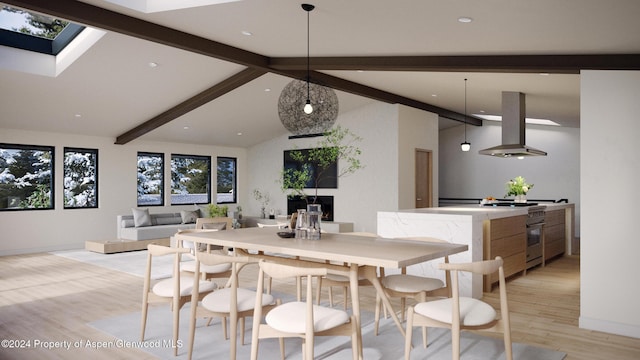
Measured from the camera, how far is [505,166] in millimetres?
10719

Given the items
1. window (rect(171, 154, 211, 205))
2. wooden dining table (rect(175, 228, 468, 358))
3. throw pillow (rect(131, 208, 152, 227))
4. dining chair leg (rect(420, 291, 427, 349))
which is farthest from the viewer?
window (rect(171, 154, 211, 205))

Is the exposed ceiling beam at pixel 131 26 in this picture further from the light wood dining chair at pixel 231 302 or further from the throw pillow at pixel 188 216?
the throw pillow at pixel 188 216

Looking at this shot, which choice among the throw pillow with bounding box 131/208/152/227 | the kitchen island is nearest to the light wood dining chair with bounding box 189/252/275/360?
the kitchen island

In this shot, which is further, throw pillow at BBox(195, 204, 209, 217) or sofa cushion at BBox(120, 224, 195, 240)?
→ throw pillow at BBox(195, 204, 209, 217)

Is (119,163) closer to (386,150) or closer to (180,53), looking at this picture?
(180,53)

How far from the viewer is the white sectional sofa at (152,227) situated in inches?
344

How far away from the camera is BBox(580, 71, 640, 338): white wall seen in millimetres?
3779

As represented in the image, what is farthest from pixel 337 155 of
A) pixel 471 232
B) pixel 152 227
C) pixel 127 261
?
pixel 471 232

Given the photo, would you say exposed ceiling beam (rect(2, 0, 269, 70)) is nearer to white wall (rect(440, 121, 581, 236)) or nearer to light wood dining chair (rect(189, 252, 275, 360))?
light wood dining chair (rect(189, 252, 275, 360))

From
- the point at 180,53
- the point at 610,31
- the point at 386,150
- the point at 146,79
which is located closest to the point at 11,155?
the point at 146,79

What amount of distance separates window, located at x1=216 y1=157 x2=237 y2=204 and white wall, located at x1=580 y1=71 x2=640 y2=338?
8732 millimetres

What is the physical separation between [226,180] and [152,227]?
113 inches

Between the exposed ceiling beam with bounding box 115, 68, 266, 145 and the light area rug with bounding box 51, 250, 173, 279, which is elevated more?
the exposed ceiling beam with bounding box 115, 68, 266, 145

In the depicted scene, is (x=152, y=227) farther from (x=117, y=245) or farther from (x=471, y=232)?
(x=471, y=232)
